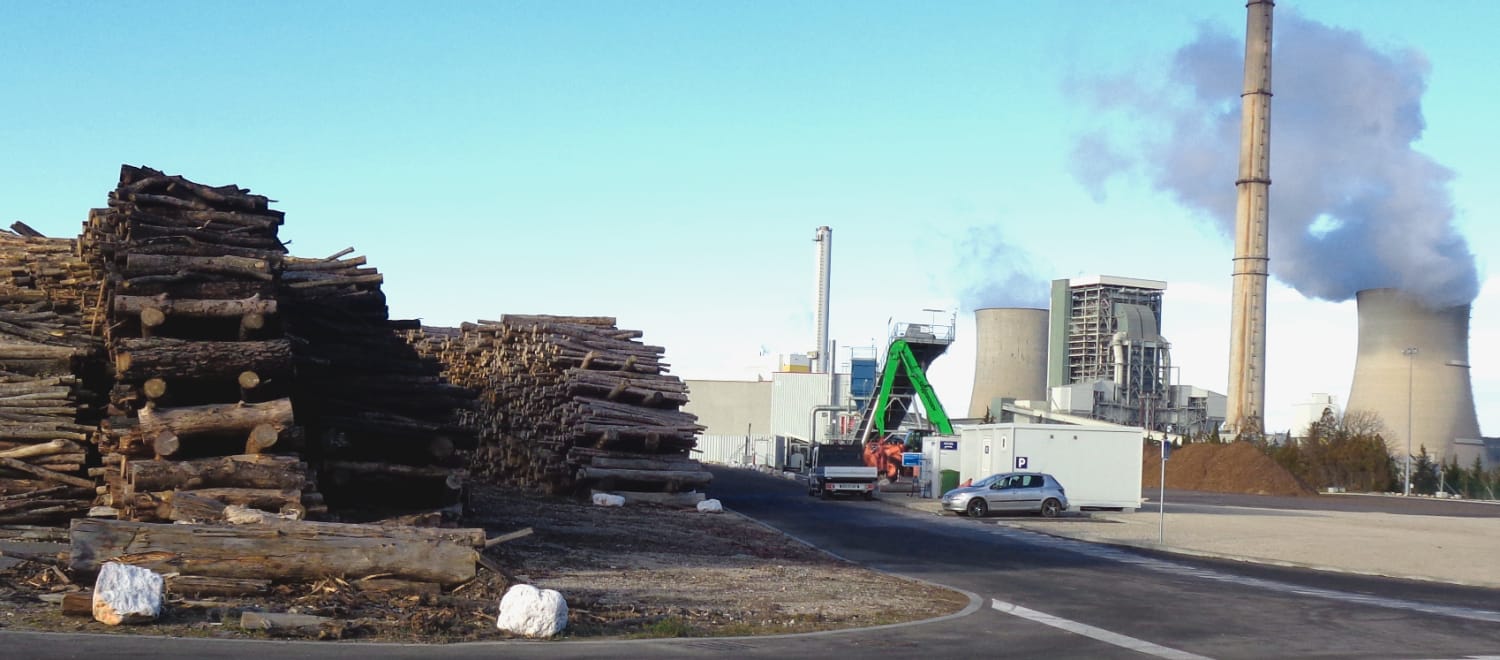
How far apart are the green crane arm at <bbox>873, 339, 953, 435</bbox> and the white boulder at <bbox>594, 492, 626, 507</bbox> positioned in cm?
2431

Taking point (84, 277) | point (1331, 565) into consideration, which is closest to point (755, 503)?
point (1331, 565)

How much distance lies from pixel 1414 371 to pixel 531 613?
60.7 meters

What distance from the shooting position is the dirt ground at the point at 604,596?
11219 mm

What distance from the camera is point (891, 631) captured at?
12.8 metres

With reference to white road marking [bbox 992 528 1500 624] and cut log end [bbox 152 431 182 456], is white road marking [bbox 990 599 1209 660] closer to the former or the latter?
white road marking [bbox 992 528 1500 624]

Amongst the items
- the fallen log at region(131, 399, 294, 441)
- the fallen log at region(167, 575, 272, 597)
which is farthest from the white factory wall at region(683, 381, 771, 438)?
the fallen log at region(167, 575, 272, 597)

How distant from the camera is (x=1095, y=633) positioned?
43.4 ft

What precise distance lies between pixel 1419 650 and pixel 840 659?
585 centimetres

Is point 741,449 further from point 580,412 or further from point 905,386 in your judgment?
point 580,412

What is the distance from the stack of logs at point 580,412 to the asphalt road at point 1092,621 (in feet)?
21.8

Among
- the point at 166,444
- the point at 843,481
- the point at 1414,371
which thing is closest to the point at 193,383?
the point at 166,444

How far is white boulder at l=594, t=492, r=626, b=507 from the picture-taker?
29.5 m

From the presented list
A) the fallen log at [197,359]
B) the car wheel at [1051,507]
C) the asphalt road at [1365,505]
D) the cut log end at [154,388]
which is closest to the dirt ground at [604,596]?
the cut log end at [154,388]

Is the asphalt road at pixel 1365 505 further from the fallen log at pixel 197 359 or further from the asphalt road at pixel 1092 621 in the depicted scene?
the fallen log at pixel 197 359
